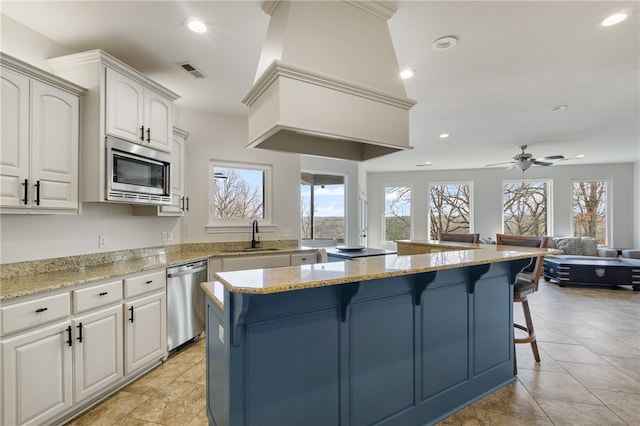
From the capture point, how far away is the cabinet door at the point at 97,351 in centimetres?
205

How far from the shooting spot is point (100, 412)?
84.7 inches

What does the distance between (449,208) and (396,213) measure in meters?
1.45

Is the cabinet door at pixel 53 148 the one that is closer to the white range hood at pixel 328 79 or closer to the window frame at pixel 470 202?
the white range hood at pixel 328 79

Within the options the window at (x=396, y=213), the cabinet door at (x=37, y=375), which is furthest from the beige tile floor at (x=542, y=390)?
the window at (x=396, y=213)

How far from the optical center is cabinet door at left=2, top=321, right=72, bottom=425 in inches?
67.2

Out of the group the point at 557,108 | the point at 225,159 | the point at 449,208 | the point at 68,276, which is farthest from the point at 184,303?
the point at 449,208

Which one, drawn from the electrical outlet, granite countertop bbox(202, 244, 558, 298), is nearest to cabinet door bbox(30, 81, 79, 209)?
granite countertop bbox(202, 244, 558, 298)

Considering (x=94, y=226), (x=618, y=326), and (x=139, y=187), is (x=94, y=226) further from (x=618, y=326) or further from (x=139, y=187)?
(x=618, y=326)

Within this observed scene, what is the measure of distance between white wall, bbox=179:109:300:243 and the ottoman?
5.15m

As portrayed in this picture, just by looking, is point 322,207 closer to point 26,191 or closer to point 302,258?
point 302,258

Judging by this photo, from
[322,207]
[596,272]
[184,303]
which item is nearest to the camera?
[184,303]

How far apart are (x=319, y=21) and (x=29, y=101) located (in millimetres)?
1937

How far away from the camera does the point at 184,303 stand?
307 centimetres

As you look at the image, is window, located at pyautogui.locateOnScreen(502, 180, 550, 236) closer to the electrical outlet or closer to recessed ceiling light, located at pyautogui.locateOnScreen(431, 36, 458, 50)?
the electrical outlet
